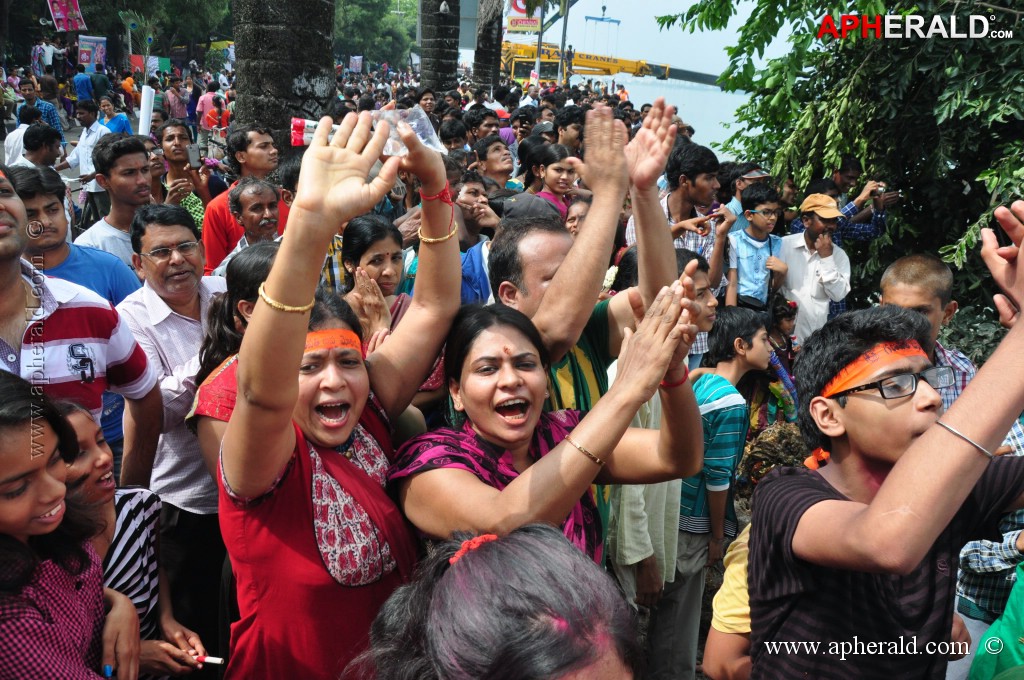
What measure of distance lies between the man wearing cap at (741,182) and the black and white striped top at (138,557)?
501cm

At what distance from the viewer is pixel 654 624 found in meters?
3.66

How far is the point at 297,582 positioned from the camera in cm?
200

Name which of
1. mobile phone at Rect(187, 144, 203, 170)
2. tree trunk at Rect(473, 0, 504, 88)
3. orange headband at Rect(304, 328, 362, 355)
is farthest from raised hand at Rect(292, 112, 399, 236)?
tree trunk at Rect(473, 0, 504, 88)

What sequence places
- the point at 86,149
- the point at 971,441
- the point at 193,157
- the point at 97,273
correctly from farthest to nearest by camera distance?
the point at 86,149, the point at 193,157, the point at 97,273, the point at 971,441

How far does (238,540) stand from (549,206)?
3525 mm

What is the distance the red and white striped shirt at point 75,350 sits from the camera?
2.70m

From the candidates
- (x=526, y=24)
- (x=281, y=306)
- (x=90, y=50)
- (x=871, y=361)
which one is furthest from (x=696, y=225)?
(x=526, y=24)

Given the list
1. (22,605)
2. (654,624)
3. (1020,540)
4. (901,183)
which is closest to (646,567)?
(654,624)

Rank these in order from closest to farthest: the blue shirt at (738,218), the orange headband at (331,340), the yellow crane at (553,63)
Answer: the orange headband at (331,340) → the blue shirt at (738,218) → the yellow crane at (553,63)

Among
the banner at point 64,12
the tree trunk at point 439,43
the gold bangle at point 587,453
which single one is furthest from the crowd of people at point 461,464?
the tree trunk at point 439,43

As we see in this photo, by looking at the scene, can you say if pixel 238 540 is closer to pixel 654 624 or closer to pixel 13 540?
pixel 13 540

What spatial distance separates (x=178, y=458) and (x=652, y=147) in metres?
1.87

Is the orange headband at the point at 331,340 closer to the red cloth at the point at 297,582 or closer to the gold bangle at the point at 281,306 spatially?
the red cloth at the point at 297,582

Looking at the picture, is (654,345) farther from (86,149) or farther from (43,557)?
(86,149)
